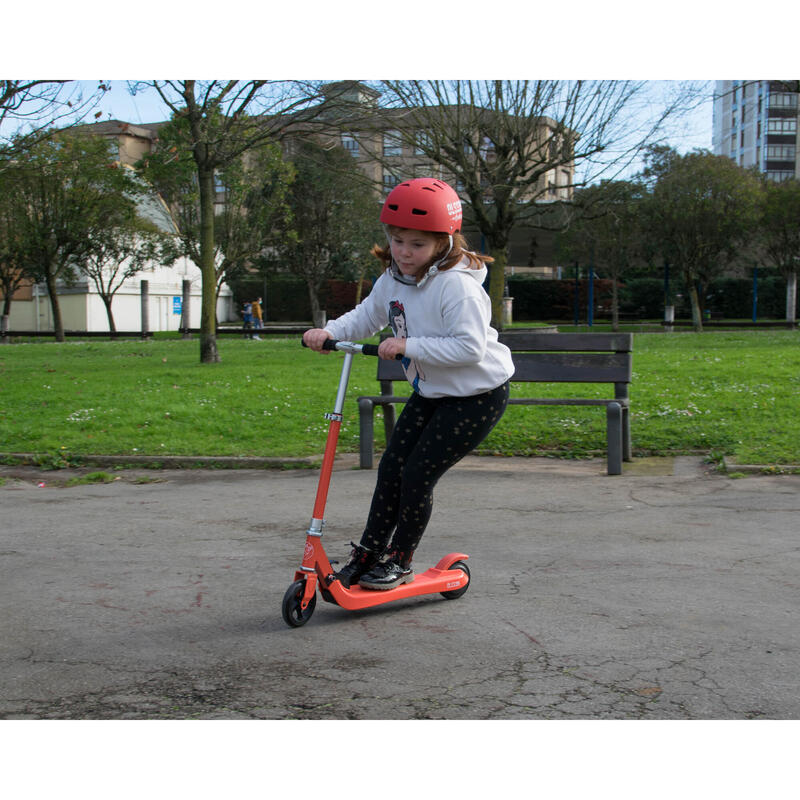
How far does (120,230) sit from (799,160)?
80547 mm

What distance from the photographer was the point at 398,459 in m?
3.96

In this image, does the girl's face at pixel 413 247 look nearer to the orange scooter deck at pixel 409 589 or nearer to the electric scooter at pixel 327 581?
the electric scooter at pixel 327 581

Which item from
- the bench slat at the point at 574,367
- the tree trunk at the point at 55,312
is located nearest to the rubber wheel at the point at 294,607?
the bench slat at the point at 574,367

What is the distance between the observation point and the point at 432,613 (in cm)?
394

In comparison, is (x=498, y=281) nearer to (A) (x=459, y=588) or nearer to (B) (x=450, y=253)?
(A) (x=459, y=588)

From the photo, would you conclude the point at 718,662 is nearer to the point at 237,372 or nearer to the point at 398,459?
the point at 398,459

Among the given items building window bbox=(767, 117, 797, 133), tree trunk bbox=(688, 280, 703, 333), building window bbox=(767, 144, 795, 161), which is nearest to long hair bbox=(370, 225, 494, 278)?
tree trunk bbox=(688, 280, 703, 333)

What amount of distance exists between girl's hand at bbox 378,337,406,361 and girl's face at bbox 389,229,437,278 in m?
0.33

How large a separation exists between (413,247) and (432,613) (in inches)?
59.4

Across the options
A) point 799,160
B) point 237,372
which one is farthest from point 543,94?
point 799,160

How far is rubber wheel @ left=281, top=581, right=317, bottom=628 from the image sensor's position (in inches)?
143

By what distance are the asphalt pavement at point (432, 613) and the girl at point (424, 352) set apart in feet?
1.14

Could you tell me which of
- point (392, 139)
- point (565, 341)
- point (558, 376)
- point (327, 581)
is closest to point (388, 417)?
point (558, 376)

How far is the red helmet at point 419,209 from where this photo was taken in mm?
3562
